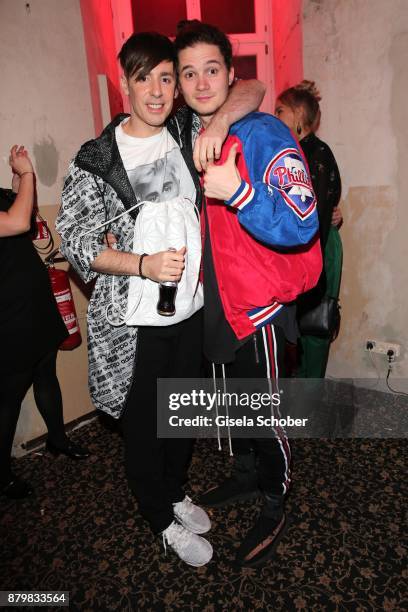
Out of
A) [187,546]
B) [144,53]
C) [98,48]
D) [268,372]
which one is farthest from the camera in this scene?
[98,48]

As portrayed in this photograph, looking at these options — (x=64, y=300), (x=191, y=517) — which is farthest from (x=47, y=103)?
(x=191, y=517)

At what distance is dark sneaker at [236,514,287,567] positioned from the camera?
1.67 meters

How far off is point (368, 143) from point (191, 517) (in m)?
2.48

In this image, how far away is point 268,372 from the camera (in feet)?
5.18

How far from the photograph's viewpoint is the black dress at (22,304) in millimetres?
2002

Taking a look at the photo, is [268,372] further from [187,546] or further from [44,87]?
[44,87]

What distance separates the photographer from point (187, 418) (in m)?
2.20

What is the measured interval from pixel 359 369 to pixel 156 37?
2.56 m

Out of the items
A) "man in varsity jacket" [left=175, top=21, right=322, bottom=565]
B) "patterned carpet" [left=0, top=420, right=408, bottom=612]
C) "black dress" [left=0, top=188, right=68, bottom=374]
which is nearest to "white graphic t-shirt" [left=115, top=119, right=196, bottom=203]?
"man in varsity jacket" [left=175, top=21, right=322, bottom=565]

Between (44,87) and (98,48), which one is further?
(98,48)

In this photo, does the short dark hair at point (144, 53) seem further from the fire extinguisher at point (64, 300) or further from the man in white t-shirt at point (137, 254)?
the fire extinguisher at point (64, 300)

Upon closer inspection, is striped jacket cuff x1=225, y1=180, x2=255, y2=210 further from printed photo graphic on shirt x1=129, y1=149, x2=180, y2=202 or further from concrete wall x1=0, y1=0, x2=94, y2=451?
concrete wall x1=0, y1=0, x2=94, y2=451

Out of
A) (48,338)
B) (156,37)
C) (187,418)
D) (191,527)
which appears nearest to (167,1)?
(156,37)

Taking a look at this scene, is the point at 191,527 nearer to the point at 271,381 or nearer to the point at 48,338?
the point at 271,381
